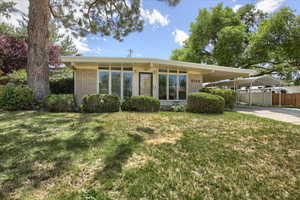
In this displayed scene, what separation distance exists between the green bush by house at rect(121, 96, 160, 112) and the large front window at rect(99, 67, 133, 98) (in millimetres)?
1637

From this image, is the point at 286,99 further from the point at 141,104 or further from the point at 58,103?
the point at 58,103

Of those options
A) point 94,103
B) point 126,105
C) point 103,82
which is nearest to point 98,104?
point 94,103

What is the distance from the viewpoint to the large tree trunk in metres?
6.80

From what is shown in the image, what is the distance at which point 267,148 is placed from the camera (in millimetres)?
3102

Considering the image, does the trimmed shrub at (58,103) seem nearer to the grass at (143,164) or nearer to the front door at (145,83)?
the grass at (143,164)

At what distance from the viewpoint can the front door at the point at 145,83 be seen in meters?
8.97

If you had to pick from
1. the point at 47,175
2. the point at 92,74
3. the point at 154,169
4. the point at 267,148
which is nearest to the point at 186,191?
the point at 154,169

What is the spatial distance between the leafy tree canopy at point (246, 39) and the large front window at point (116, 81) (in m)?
11.1

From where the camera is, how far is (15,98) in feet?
19.7

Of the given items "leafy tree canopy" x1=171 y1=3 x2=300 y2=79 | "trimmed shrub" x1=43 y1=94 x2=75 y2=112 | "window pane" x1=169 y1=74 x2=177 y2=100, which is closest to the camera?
"trimmed shrub" x1=43 y1=94 x2=75 y2=112

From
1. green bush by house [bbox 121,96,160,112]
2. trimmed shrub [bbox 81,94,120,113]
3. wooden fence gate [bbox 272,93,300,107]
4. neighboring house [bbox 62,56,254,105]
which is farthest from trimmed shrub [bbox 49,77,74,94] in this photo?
wooden fence gate [bbox 272,93,300,107]

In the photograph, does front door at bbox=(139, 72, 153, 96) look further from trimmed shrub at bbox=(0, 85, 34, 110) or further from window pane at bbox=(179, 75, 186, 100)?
trimmed shrub at bbox=(0, 85, 34, 110)

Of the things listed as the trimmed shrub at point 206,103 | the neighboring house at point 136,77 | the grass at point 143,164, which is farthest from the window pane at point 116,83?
the grass at point 143,164

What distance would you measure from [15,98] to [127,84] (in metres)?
5.05
